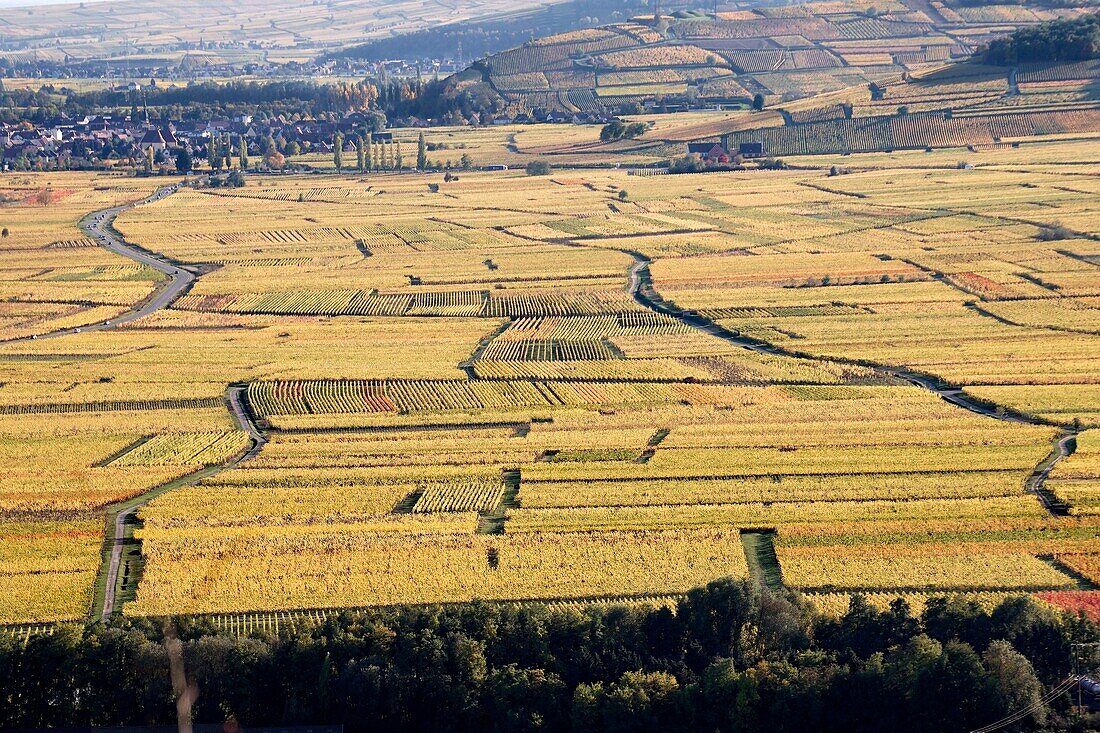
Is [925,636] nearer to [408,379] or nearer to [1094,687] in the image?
[1094,687]

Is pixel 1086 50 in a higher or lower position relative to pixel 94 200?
higher

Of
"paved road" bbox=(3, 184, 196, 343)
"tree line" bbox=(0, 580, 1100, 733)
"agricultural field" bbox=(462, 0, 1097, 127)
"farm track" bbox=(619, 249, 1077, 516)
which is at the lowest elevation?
"paved road" bbox=(3, 184, 196, 343)

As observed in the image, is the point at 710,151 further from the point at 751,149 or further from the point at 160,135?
the point at 160,135

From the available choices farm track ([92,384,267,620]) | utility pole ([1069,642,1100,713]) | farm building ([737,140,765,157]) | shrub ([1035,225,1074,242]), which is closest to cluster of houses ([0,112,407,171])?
farm building ([737,140,765,157])

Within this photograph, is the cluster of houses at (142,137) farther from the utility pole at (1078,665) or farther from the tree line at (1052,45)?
the utility pole at (1078,665)

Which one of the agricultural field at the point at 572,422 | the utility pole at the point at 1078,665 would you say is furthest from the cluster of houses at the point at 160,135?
the utility pole at the point at 1078,665

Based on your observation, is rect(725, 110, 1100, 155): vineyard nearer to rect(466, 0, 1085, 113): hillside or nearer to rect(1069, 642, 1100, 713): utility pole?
rect(466, 0, 1085, 113): hillside

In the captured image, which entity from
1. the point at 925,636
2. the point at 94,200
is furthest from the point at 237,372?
the point at 94,200
